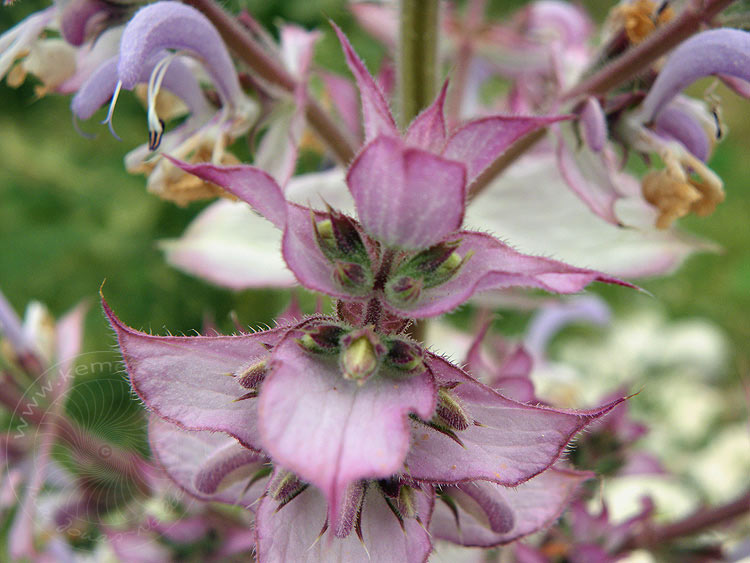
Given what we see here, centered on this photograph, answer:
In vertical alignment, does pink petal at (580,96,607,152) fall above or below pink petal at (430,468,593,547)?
above

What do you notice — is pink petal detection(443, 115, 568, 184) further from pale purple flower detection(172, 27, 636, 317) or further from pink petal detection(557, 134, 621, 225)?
pink petal detection(557, 134, 621, 225)

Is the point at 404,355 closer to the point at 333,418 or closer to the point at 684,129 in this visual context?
the point at 333,418

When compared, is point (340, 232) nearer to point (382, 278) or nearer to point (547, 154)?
point (382, 278)

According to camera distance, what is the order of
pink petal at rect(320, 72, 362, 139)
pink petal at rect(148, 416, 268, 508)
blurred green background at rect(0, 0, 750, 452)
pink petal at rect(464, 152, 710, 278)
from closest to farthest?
pink petal at rect(148, 416, 268, 508), pink petal at rect(464, 152, 710, 278), pink petal at rect(320, 72, 362, 139), blurred green background at rect(0, 0, 750, 452)

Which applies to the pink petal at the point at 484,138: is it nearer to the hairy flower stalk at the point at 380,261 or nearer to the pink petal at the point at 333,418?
the hairy flower stalk at the point at 380,261

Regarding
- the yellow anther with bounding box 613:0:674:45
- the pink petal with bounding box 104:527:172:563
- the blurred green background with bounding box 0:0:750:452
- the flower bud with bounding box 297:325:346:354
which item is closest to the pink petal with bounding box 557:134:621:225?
the yellow anther with bounding box 613:0:674:45

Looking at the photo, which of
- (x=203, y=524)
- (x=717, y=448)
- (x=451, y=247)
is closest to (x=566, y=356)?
(x=717, y=448)

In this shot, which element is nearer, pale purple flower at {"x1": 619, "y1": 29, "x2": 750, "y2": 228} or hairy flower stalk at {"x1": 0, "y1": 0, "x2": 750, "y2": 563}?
hairy flower stalk at {"x1": 0, "y1": 0, "x2": 750, "y2": 563}

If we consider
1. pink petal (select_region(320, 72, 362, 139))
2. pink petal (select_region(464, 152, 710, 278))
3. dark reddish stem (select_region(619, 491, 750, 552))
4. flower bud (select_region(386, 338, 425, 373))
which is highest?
flower bud (select_region(386, 338, 425, 373))
